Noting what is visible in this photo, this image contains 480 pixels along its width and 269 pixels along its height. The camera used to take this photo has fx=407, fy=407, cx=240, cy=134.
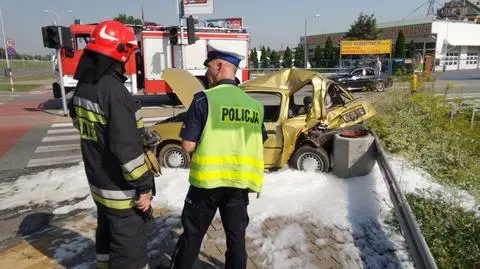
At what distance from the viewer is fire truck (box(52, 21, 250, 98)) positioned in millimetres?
15039

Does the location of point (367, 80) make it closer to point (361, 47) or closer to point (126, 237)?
point (126, 237)

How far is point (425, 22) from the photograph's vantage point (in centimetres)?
5650

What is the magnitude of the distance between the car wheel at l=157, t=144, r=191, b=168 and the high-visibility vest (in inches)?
153

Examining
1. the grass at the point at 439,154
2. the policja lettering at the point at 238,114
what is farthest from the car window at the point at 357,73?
the policja lettering at the point at 238,114

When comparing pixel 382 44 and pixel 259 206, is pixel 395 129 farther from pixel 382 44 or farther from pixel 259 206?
pixel 382 44

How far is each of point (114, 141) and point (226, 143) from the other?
2.47ft

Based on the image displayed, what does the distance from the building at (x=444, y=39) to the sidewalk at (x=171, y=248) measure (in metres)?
55.4

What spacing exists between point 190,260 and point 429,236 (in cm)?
215

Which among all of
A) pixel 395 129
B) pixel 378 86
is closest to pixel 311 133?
pixel 395 129

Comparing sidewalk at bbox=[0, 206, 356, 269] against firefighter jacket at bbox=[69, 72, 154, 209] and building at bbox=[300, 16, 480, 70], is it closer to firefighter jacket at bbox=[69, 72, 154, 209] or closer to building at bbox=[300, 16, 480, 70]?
firefighter jacket at bbox=[69, 72, 154, 209]

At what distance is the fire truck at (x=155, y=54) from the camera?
15039 millimetres

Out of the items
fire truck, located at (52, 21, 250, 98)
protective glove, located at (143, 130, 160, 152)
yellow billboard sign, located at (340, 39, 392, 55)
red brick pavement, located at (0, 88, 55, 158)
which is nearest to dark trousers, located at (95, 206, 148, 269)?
protective glove, located at (143, 130, 160, 152)

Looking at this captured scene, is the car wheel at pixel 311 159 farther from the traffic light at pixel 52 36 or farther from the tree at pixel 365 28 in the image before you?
the tree at pixel 365 28

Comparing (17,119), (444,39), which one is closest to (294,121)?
(17,119)
